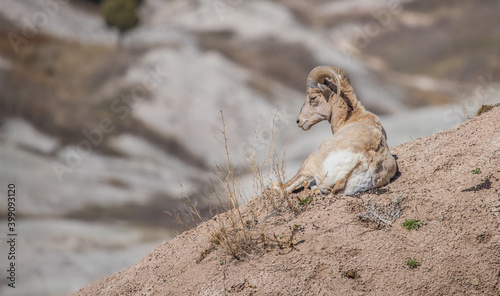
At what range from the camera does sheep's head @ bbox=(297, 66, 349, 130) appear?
8.20m

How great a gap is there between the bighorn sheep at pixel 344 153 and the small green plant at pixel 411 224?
2.74 ft

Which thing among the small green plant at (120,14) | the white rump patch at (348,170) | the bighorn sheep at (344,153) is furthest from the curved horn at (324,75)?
the small green plant at (120,14)

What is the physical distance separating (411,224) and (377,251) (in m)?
0.75

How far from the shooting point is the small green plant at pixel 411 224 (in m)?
7.02

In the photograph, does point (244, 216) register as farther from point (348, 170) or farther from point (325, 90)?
point (325, 90)

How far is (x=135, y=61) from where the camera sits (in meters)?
39.0

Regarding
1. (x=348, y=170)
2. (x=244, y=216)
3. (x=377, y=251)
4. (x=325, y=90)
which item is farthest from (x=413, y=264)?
(x=325, y=90)

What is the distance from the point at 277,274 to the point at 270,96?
31.8 meters

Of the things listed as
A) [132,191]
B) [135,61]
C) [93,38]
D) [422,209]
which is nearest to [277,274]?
[422,209]

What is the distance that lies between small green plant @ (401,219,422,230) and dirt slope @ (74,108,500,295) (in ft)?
0.23

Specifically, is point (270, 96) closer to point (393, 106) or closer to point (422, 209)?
point (393, 106)

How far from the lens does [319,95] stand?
850 cm

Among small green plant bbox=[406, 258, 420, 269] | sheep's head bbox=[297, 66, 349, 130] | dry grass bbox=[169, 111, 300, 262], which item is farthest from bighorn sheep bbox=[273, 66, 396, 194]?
small green plant bbox=[406, 258, 420, 269]

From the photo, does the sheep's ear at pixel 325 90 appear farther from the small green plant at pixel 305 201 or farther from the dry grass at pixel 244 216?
the small green plant at pixel 305 201
